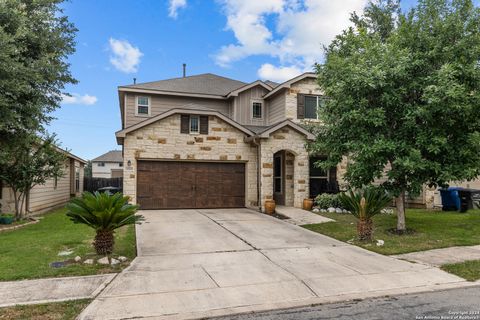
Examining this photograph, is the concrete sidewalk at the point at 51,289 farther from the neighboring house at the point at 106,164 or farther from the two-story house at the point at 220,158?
the neighboring house at the point at 106,164

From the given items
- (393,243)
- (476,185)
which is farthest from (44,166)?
(476,185)

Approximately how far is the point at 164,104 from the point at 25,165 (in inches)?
311

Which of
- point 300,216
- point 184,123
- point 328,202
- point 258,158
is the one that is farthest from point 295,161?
point 184,123

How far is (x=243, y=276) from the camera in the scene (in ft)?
20.2

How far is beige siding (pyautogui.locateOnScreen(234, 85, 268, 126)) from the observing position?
18703mm

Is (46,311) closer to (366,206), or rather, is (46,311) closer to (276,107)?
(366,206)

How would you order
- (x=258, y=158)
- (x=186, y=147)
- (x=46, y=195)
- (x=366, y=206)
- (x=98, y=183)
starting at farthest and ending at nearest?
(x=98, y=183) → (x=46, y=195) → (x=258, y=158) → (x=186, y=147) → (x=366, y=206)

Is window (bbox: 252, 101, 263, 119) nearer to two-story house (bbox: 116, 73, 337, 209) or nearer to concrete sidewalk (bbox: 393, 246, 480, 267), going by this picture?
two-story house (bbox: 116, 73, 337, 209)

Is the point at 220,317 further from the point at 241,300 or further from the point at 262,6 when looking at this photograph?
the point at 262,6

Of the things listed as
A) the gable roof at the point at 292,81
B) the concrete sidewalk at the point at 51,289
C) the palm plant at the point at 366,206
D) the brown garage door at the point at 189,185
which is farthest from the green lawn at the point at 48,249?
the gable roof at the point at 292,81

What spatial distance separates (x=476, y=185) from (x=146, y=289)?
1778cm

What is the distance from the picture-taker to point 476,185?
17.3 m

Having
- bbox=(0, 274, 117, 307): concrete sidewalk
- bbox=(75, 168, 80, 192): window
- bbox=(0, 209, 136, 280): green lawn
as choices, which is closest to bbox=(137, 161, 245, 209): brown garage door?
bbox=(0, 209, 136, 280): green lawn

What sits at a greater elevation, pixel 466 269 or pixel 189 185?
pixel 189 185
